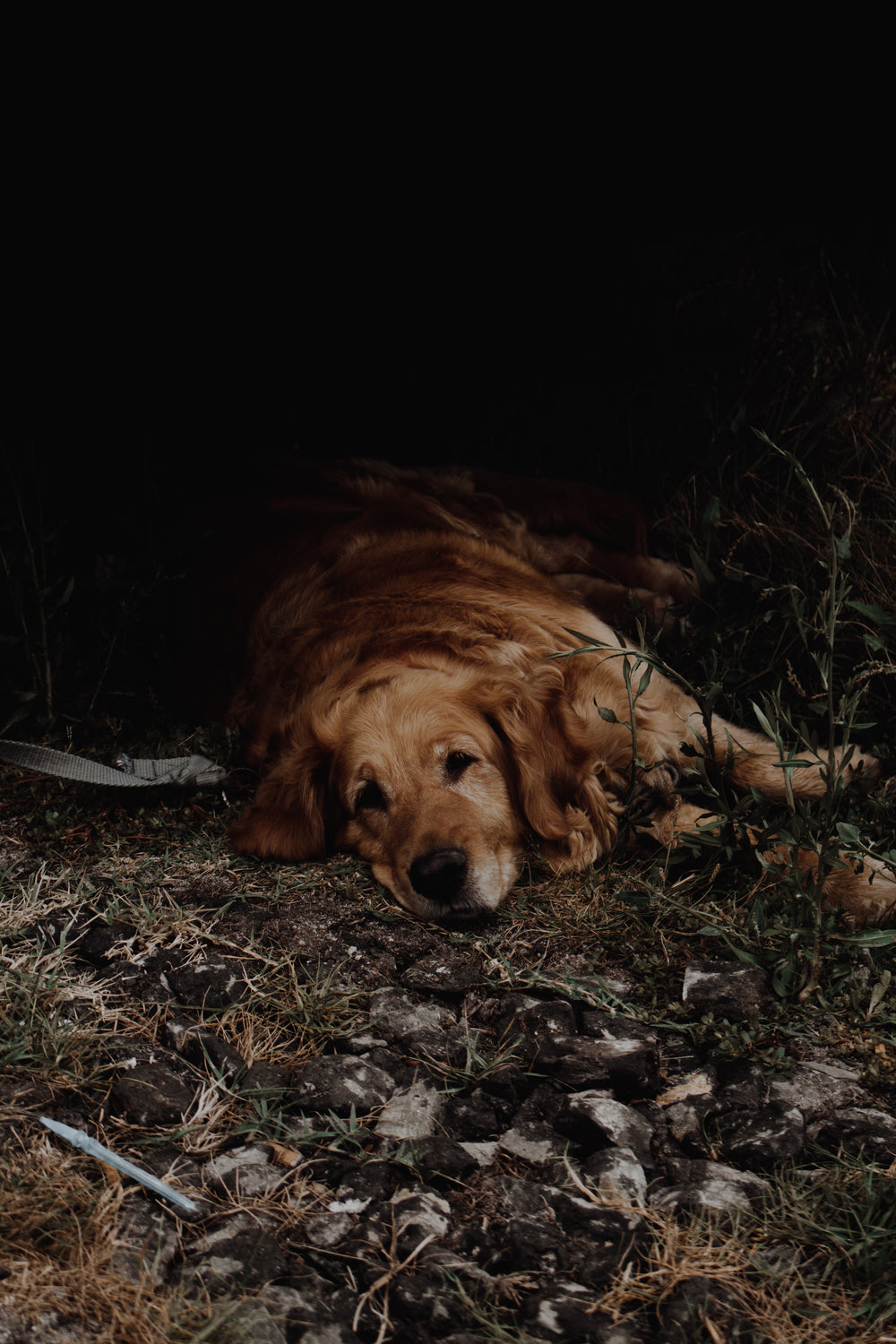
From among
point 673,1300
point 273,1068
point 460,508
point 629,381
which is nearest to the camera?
point 673,1300

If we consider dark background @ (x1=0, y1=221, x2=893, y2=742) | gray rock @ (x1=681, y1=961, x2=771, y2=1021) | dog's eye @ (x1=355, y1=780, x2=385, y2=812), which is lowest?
gray rock @ (x1=681, y1=961, x2=771, y2=1021)

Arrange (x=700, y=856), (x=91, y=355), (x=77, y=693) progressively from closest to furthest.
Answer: (x=700, y=856), (x=77, y=693), (x=91, y=355)

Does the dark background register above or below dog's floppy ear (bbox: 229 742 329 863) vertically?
above

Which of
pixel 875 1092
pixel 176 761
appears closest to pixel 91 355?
pixel 176 761

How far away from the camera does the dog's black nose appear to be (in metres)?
1.98

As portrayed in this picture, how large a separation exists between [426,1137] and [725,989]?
62cm

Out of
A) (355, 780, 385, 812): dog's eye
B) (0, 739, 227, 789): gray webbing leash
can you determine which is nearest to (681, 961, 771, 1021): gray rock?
(355, 780, 385, 812): dog's eye

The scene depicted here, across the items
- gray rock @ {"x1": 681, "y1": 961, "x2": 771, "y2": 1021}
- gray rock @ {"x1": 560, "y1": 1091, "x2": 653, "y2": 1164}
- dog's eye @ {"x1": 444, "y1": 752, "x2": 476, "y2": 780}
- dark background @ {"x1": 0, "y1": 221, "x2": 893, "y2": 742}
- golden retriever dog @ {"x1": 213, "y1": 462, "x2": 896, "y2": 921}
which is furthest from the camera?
dark background @ {"x1": 0, "y1": 221, "x2": 893, "y2": 742}

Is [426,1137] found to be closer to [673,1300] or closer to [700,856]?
[673,1300]

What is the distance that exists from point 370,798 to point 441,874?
0.35m

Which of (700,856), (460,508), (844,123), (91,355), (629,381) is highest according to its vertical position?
(844,123)

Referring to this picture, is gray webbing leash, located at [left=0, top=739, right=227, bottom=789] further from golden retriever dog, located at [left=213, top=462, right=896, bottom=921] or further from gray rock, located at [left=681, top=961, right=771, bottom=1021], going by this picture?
gray rock, located at [left=681, top=961, right=771, bottom=1021]

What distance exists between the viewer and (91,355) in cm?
376

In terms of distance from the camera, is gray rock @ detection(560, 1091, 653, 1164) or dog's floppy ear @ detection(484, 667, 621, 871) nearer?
gray rock @ detection(560, 1091, 653, 1164)
